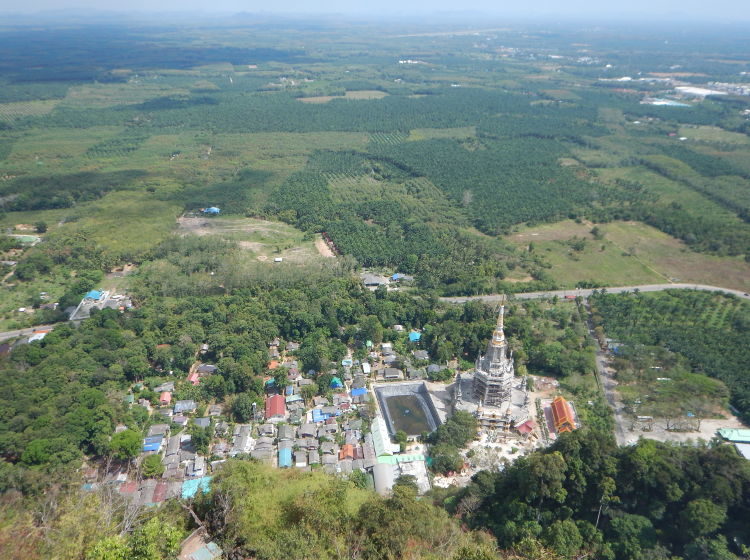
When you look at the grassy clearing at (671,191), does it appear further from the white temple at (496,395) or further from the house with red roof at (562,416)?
the white temple at (496,395)

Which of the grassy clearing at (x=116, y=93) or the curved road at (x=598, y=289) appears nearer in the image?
the curved road at (x=598, y=289)

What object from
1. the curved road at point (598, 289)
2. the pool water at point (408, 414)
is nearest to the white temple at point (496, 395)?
the pool water at point (408, 414)

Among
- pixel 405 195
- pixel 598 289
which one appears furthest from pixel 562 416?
pixel 405 195

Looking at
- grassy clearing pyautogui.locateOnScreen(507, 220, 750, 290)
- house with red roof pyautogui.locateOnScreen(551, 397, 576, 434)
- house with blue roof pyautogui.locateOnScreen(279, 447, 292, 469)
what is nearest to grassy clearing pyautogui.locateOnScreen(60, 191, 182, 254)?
house with blue roof pyautogui.locateOnScreen(279, 447, 292, 469)

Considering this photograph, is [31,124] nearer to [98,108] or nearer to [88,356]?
[98,108]

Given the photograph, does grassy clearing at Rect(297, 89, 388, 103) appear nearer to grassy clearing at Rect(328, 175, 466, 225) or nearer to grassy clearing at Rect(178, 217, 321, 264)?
grassy clearing at Rect(328, 175, 466, 225)

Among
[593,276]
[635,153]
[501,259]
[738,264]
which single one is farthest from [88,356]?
[635,153]

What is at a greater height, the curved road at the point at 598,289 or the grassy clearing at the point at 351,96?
the curved road at the point at 598,289

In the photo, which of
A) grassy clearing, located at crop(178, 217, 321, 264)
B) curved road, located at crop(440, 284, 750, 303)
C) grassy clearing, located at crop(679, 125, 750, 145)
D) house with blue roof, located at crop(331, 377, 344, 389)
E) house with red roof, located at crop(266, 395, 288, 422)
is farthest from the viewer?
grassy clearing, located at crop(679, 125, 750, 145)
